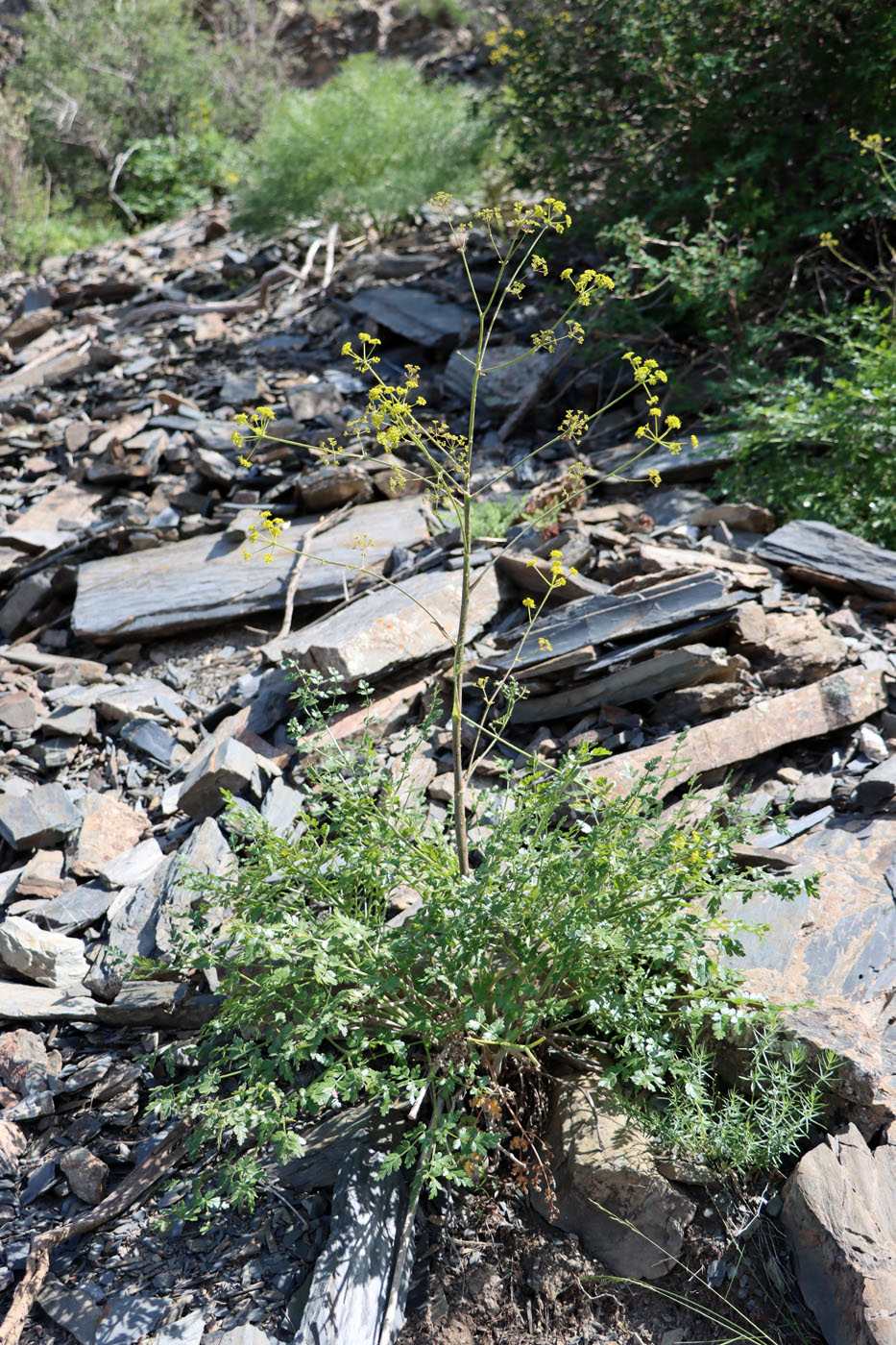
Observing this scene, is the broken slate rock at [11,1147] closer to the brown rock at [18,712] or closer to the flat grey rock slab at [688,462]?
the brown rock at [18,712]

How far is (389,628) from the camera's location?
3.86m

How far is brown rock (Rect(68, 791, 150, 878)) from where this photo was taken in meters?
3.39

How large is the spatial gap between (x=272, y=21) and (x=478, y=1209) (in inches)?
716

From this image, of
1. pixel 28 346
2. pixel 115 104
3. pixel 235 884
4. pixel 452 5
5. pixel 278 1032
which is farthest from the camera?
pixel 452 5

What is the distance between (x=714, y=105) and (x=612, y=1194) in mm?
6525

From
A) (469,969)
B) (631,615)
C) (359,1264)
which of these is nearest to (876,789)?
(631,615)

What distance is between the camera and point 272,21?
15.4 m

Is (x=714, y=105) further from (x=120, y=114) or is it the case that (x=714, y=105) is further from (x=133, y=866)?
(x=120, y=114)

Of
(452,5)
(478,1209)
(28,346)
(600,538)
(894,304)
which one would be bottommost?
(28,346)

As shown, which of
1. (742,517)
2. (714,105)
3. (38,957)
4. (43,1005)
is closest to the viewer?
(43,1005)

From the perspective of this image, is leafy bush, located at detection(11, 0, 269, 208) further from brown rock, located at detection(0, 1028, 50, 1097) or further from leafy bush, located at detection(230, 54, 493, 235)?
brown rock, located at detection(0, 1028, 50, 1097)

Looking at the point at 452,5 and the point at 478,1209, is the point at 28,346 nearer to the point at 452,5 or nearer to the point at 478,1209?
the point at 478,1209

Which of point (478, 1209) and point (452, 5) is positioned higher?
point (452, 5)

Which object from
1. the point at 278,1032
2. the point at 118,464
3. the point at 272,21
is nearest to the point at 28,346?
the point at 118,464
